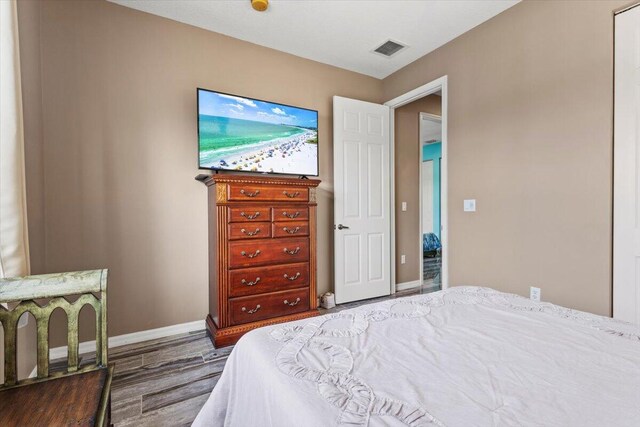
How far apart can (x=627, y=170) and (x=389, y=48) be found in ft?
7.57

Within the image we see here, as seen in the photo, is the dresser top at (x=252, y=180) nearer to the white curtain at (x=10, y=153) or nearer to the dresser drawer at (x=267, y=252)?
the dresser drawer at (x=267, y=252)

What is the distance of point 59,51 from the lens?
90.7 inches

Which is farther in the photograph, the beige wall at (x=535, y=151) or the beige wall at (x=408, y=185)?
the beige wall at (x=408, y=185)

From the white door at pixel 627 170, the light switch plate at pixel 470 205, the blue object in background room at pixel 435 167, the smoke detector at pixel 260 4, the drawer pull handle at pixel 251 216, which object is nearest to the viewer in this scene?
the white door at pixel 627 170

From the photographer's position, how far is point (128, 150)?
2.55 meters

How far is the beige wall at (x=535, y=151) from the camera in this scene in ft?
6.81

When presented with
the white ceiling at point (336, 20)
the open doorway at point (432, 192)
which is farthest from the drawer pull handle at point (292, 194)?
the open doorway at point (432, 192)

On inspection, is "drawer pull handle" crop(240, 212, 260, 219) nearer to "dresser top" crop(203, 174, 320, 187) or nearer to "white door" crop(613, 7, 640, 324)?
"dresser top" crop(203, 174, 320, 187)

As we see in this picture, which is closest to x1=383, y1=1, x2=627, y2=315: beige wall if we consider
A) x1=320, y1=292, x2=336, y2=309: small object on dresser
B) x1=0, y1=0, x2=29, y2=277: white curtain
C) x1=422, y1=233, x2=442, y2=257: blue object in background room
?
x1=320, y1=292, x2=336, y2=309: small object on dresser

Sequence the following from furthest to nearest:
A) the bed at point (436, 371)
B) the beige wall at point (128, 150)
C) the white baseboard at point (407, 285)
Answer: the white baseboard at point (407, 285)
the beige wall at point (128, 150)
the bed at point (436, 371)

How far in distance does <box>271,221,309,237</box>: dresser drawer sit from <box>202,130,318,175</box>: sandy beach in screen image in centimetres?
62

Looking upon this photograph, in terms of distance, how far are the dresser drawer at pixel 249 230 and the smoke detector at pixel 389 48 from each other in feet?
7.21

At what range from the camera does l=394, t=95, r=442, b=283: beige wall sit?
4.07m

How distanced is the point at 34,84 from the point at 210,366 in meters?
2.33
